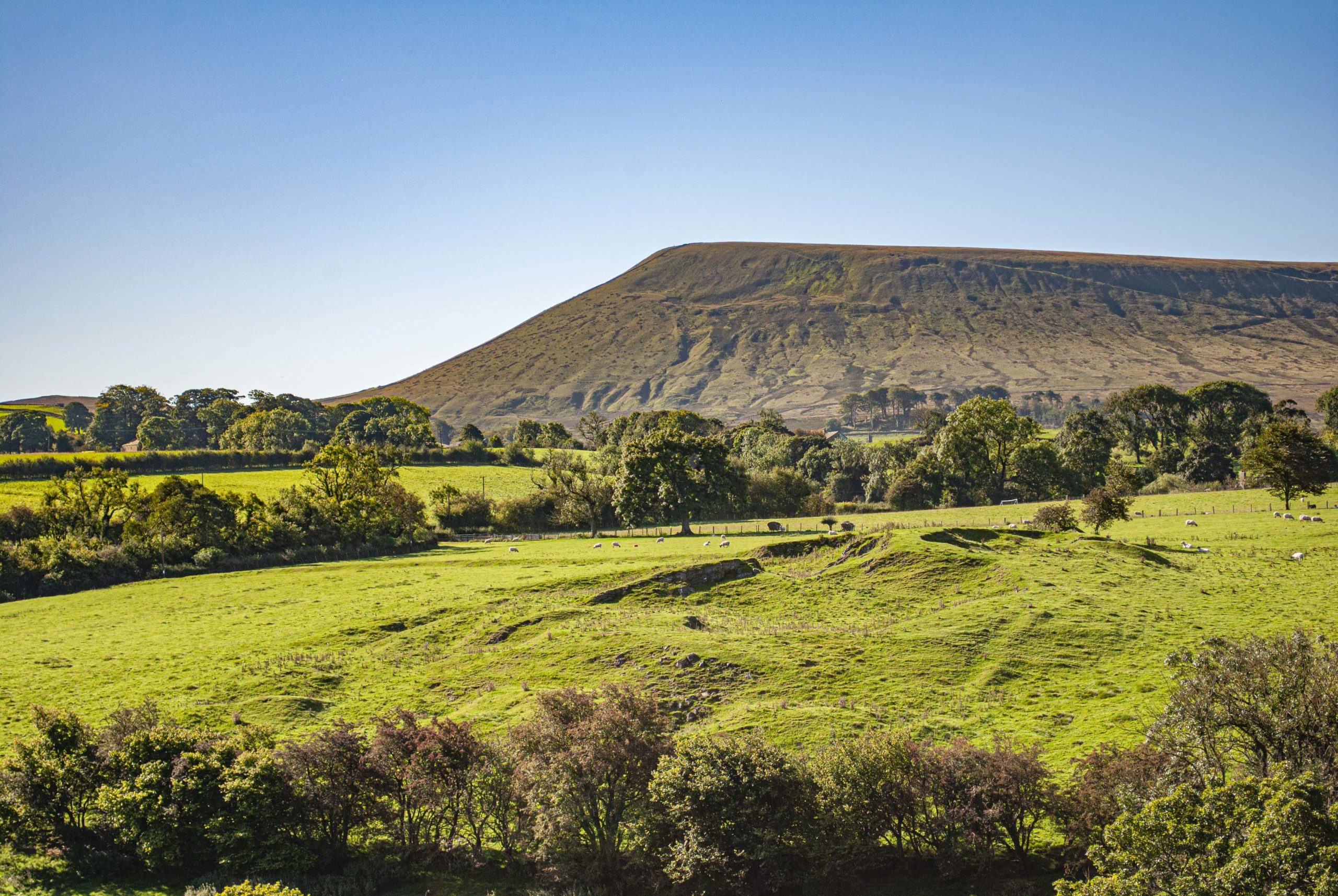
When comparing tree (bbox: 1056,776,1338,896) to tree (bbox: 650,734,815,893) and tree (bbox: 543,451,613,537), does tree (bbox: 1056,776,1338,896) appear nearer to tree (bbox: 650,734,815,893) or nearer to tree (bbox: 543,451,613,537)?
tree (bbox: 650,734,815,893)

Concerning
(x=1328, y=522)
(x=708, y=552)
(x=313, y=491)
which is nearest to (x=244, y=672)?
(x=708, y=552)

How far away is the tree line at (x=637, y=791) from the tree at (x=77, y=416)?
190987mm

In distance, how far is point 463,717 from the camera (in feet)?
113

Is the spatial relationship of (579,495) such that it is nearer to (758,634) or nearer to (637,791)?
(758,634)

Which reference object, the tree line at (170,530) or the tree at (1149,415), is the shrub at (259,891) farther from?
the tree at (1149,415)

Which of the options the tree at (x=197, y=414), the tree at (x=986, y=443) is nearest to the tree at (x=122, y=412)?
the tree at (x=197, y=414)

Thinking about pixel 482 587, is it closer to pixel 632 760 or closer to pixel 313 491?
pixel 632 760

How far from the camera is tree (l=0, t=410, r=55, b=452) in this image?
146625 mm

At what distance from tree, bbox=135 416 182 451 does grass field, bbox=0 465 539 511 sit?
49725mm

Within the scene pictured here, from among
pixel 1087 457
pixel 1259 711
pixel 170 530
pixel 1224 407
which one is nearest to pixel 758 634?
pixel 1259 711

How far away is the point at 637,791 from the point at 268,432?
133954 millimetres

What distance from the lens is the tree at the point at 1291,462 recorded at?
6519cm

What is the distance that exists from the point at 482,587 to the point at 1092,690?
37310mm

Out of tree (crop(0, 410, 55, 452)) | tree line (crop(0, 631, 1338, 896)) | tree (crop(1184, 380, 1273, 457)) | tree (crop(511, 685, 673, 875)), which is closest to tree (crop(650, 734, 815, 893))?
tree line (crop(0, 631, 1338, 896))
